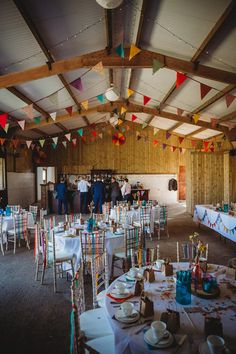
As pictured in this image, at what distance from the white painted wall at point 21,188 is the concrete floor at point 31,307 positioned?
5.31 m

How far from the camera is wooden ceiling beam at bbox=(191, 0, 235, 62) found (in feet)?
10.8

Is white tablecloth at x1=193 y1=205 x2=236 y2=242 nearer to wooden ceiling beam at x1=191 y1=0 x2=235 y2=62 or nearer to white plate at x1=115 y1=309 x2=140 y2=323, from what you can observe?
wooden ceiling beam at x1=191 y1=0 x2=235 y2=62

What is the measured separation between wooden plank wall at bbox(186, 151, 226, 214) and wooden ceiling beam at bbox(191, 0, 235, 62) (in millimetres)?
6324

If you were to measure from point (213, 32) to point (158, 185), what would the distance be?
11.1 m

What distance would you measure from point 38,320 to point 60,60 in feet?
15.7

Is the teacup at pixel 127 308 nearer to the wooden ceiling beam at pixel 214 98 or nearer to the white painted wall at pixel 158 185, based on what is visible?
the wooden ceiling beam at pixel 214 98

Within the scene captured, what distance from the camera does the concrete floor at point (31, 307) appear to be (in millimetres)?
Result: 2771

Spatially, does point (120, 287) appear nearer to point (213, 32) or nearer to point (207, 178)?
point (213, 32)

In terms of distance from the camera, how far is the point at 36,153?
13.7 m

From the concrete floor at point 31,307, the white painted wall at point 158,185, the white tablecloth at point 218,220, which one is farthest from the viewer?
the white painted wall at point 158,185

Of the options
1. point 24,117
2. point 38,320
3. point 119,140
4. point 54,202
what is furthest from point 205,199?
point 38,320

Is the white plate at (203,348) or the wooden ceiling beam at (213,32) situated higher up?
the wooden ceiling beam at (213,32)

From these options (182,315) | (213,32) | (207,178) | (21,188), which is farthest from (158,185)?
(182,315)

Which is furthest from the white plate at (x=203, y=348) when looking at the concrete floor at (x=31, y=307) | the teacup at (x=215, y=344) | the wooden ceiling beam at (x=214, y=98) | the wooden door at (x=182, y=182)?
the wooden door at (x=182, y=182)
